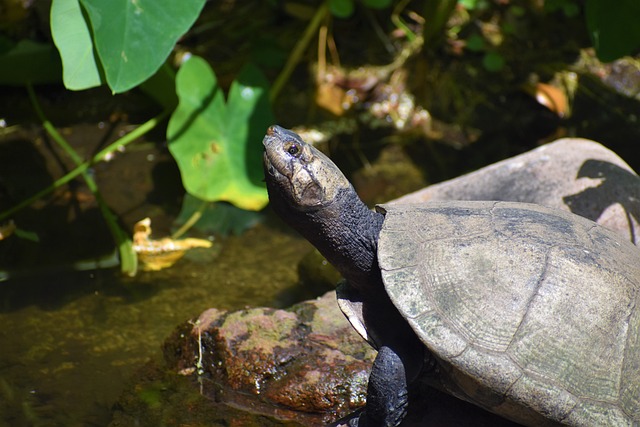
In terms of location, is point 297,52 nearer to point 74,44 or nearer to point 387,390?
point 74,44

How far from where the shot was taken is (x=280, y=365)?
10.3ft

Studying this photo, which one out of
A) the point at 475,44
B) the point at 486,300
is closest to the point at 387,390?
the point at 486,300

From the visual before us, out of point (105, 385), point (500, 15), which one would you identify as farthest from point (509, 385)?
point (500, 15)

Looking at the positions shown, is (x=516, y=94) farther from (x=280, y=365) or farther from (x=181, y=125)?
(x=280, y=365)

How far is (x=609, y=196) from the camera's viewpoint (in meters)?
3.72

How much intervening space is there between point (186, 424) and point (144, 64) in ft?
5.70

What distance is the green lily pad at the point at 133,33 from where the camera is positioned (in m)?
3.57

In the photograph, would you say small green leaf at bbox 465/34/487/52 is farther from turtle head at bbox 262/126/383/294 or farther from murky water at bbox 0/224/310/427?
turtle head at bbox 262/126/383/294

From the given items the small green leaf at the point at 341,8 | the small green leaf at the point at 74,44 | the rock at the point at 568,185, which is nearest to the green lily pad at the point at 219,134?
the small green leaf at the point at 74,44

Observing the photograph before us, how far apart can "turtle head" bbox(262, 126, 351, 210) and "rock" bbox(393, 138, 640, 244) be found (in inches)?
52.4

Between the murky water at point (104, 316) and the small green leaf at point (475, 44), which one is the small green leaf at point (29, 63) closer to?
the murky water at point (104, 316)

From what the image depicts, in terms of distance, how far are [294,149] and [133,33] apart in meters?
1.33

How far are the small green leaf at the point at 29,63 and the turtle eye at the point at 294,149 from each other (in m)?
3.07

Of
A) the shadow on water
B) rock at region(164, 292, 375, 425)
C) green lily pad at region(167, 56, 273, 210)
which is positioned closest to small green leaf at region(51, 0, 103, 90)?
green lily pad at region(167, 56, 273, 210)
